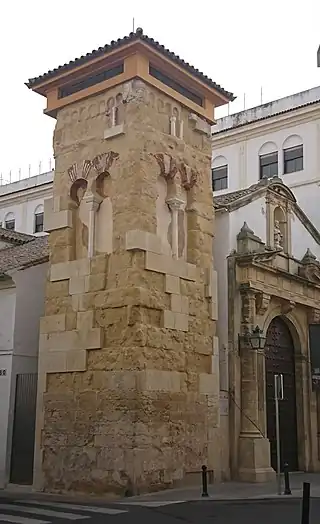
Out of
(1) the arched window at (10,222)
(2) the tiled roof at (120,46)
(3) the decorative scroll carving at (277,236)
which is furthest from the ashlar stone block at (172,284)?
(1) the arched window at (10,222)

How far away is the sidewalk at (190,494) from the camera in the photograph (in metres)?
13.6

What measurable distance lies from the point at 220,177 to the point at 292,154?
3662 millimetres

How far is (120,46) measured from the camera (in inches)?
619

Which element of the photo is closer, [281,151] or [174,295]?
[174,295]

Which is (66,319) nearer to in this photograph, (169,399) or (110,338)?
(110,338)

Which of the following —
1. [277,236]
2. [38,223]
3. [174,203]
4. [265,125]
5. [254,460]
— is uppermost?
A: [265,125]

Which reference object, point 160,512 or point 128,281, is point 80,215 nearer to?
point 128,281

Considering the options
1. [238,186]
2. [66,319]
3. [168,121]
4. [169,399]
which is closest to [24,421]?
[66,319]

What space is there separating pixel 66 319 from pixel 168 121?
17.0ft

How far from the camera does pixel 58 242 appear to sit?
16.7 m

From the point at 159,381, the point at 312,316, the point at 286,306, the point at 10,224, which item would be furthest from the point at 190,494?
the point at 10,224

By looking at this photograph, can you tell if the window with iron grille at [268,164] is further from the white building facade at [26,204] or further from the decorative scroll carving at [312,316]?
the white building facade at [26,204]

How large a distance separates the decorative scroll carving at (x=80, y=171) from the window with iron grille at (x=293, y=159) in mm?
13913

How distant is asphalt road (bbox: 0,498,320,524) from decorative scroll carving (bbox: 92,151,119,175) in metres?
7.22
